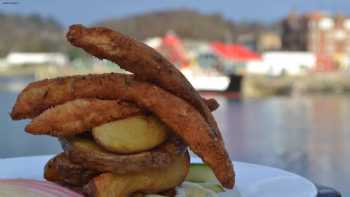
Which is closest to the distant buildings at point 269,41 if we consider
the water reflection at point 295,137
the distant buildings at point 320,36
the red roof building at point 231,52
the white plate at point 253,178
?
the distant buildings at point 320,36

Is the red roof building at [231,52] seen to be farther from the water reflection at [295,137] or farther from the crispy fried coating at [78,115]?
the crispy fried coating at [78,115]

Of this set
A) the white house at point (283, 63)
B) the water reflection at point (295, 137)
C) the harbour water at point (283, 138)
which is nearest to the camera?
the harbour water at point (283, 138)

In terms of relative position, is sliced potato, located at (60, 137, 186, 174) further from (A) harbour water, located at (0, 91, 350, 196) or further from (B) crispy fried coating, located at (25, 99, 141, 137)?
(A) harbour water, located at (0, 91, 350, 196)

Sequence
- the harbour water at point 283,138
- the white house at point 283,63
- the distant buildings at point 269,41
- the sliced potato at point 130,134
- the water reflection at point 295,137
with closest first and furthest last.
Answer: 1. the sliced potato at point 130,134
2. the harbour water at point 283,138
3. the water reflection at point 295,137
4. the white house at point 283,63
5. the distant buildings at point 269,41

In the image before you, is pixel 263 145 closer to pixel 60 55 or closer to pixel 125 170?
pixel 125 170

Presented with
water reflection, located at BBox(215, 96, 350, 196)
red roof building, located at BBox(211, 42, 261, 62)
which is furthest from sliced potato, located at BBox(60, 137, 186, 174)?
red roof building, located at BBox(211, 42, 261, 62)

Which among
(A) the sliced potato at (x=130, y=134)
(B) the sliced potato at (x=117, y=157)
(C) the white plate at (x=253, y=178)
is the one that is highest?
(A) the sliced potato at (x=130, y=134)

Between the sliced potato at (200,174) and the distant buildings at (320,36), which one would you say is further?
the distant buildings at (320,36)

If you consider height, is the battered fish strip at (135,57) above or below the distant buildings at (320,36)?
above
